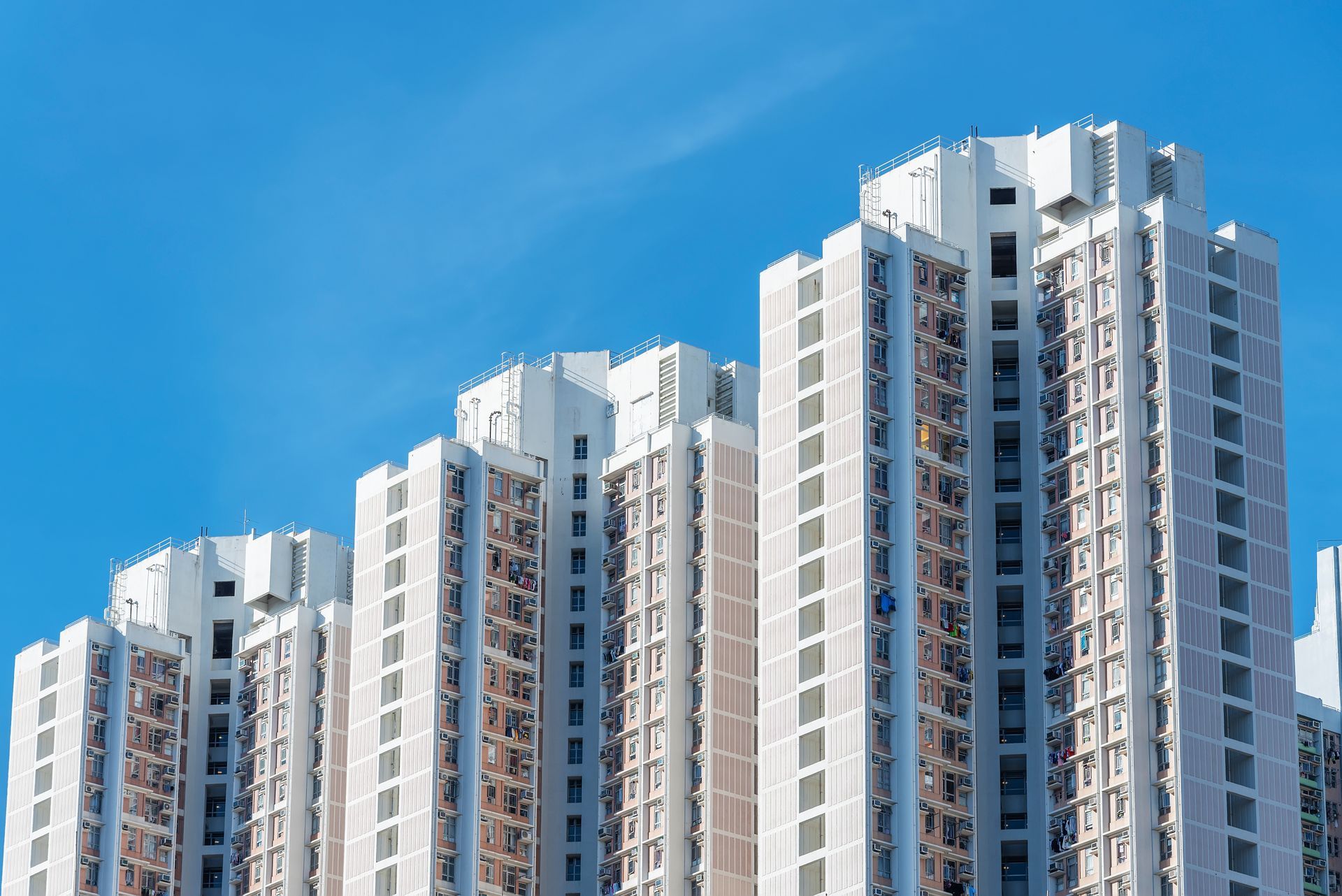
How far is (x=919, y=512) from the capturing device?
138 meters

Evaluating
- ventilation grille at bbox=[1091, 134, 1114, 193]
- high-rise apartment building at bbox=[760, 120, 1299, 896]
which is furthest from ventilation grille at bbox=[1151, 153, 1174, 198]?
ventilation grille at bbox=[1091, 134, 1114, 193]

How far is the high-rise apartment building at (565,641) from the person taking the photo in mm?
149250

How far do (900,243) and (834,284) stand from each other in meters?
3.46

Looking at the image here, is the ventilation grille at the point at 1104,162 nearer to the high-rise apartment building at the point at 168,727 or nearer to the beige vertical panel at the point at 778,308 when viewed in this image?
the beige vertical panel at the point at 778,308

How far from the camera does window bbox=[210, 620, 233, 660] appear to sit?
181 m

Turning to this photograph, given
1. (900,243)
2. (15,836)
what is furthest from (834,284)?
(15,836)

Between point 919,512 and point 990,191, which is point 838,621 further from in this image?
point 990,191

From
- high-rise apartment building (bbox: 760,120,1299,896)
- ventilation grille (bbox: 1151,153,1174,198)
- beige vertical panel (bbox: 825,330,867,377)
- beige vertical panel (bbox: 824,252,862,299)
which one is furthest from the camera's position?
ventilation grille (bbox: 1151,153,1174,198)

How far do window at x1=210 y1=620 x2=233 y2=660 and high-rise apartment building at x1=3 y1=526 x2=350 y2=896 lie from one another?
0.26 ft

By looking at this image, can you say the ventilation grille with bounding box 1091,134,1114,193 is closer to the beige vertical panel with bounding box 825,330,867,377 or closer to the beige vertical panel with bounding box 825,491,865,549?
the beige vertical panel with bounding box 825,330,867,377

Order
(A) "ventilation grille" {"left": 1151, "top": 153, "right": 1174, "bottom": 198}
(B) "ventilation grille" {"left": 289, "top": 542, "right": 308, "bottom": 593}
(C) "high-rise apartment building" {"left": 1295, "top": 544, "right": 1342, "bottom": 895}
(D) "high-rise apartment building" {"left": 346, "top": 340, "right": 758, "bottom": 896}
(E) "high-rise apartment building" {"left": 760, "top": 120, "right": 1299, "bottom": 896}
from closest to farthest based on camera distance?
1. (E) "high-rise apartment building" {"left": 760, "top": 120, "right": 1299, "bottom": 896}
2. (A) "ventilation grille" {"left": 1151, "top": 153, "right": 1174, "bottom": 198}
3. (D) "high-rise apartment building" {"left": 346, "top": 340, "right": 758, "bottom": 896}
4. (B) "ventilation grille" {"left": 289, "top": 542, "right": 308, "bottom": 593}
5. (C) "high-rise apartment building" {"left": 1295, "top": 544, "right": 1342, "bottom": 895}

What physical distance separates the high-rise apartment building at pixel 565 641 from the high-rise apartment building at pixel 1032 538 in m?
9.10

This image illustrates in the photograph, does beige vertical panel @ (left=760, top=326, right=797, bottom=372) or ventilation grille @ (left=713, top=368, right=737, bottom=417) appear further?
ventilation grille @ (left=713, top=368, right=737, bottom=417)

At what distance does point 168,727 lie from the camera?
17588 cm
